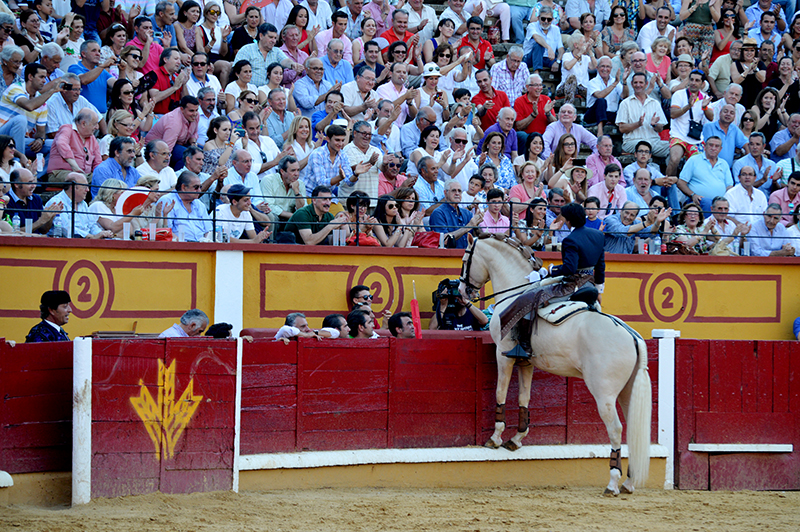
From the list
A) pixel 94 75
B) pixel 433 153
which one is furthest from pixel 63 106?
pixel 433 153

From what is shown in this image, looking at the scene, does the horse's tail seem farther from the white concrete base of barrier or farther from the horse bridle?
the horse bridle

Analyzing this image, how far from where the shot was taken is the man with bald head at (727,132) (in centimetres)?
1313

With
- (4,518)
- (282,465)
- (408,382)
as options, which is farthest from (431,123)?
(4,518)

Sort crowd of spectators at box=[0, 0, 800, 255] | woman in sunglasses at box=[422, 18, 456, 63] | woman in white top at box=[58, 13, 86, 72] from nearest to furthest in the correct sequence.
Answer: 1. crowd of spectators at box=[0, 0, 800, 255]
2. woman in white top at box=[58, 13, 86, 72]
3. woman in sunglasses at box=[422, 18, 456, 63]

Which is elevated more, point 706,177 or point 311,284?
point 706,177

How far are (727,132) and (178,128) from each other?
750cm

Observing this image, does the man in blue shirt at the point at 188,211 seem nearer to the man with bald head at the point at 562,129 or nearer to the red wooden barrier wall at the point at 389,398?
the red wooden barrier wall at the point at 389,398

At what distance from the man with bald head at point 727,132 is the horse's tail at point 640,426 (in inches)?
270

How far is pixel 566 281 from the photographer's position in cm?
744

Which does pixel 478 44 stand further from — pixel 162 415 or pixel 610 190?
pixel 162 415

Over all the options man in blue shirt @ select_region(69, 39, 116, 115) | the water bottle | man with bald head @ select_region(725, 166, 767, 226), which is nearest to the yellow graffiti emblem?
the water bottle

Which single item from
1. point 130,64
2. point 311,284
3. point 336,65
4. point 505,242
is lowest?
point 311,284

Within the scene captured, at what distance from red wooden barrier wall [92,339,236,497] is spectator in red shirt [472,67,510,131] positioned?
6.70m

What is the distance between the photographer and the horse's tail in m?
7.12
